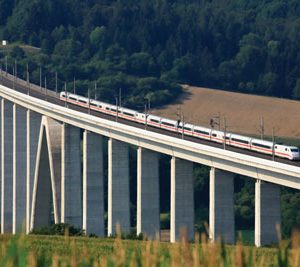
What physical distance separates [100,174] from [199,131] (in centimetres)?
1263

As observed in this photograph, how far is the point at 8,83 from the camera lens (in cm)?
14462

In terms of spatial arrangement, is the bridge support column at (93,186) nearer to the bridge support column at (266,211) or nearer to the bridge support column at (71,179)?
the bridge support column at (71,179)

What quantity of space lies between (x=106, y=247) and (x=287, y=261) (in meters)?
24.2

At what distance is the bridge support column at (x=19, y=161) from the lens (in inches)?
4766

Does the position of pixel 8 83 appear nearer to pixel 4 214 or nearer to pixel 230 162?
pixel 4 214

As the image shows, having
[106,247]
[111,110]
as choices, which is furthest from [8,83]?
[106,247]

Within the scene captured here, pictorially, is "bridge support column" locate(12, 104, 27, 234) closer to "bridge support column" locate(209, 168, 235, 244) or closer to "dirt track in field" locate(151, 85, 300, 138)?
"bridge support column" locate(209, 168, 235, 244)

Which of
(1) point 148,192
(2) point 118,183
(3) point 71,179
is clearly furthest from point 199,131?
(3) point 71,179

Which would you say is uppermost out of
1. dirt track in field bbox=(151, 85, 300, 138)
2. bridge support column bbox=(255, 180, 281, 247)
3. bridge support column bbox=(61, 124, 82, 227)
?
dirt track in field bbox=(151, 85, 300, 138)

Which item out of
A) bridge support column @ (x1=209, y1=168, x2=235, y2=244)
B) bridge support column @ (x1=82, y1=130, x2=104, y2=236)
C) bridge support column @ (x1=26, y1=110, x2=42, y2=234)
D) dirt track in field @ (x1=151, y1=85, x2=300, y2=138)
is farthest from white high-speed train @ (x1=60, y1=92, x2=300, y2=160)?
dirt track in field @ (x1=151, y1=85, x2=300, y2=138)

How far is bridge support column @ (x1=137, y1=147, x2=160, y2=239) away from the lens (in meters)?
94.8

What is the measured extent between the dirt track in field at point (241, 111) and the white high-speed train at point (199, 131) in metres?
52.2

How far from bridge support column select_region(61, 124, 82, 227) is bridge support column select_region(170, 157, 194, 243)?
20464 millimetres

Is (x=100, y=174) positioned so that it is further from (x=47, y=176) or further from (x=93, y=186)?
(x=47, y=176)
